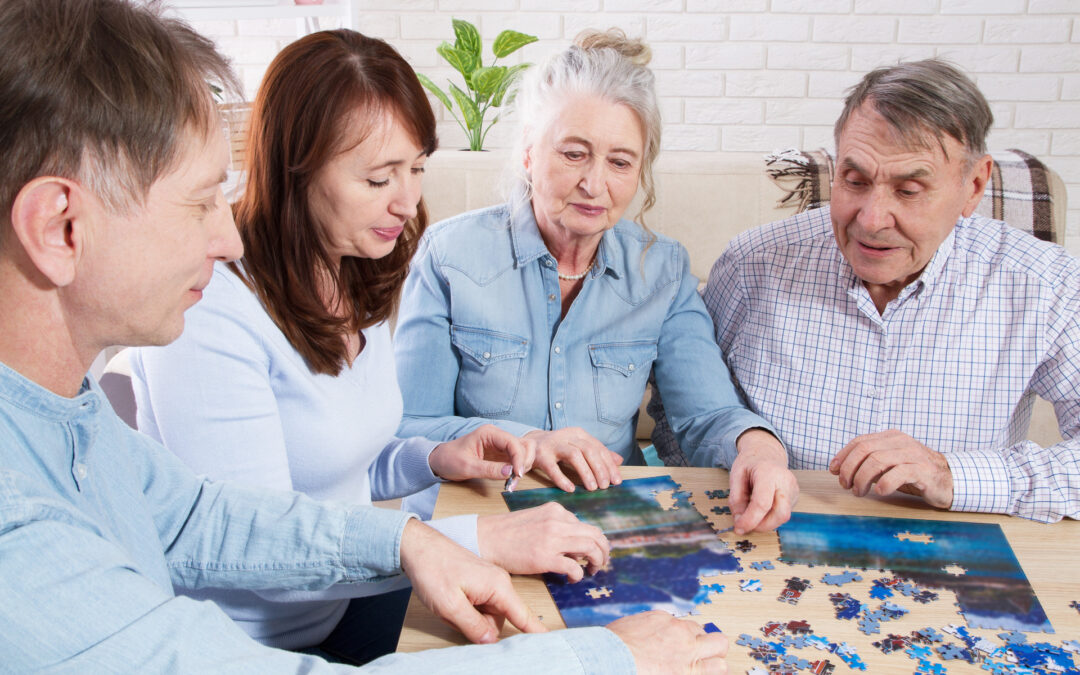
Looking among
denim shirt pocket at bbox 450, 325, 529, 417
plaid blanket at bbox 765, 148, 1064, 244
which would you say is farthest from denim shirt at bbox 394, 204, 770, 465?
plaid blanket at bbox 765, 148, 1064, 244

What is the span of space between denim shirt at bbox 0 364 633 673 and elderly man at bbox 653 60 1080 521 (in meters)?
0.94

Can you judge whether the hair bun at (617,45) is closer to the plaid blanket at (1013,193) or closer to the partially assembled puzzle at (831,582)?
the plaid blanket at (1013,193)

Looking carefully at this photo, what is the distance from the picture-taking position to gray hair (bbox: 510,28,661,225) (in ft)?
6.36

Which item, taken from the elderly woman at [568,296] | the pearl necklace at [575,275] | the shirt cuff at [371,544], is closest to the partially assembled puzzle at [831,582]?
the shirt cuff at [371,544]

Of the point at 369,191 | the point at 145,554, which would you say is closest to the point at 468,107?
the point at 369,191

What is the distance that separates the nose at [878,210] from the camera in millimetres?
1764

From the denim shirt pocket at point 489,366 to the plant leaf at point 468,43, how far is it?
181 cm

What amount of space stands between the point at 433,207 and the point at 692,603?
6.58 feet

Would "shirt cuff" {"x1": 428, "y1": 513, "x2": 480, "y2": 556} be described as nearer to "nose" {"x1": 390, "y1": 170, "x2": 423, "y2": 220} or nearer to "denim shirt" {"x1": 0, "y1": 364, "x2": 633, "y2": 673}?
"denim shirt" {"x1": 0, "y1": 364, "x2": 633, "y2": 673}

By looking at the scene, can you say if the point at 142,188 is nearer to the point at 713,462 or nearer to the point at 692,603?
the point at 692,603

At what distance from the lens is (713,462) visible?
5.96 ft

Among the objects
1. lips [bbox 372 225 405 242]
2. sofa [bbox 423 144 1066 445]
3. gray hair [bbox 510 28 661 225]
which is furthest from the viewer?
sofa [bbox 423 144 1066 445]

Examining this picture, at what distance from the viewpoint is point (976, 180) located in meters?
1.80

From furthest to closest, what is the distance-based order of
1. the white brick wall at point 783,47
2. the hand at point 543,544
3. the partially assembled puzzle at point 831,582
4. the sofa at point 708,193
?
the white brick wall at point 783,47 < the sofa at point 708,193 < the hand at point 543,544 < the partially assembled puzzle at point 831,582
